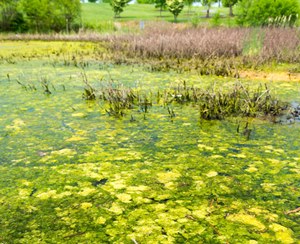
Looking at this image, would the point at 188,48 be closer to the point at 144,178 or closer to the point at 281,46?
the point at 281,46

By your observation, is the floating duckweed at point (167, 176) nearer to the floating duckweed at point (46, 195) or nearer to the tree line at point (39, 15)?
the floating duckweed at point (46, 195)

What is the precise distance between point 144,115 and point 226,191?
2.35 m

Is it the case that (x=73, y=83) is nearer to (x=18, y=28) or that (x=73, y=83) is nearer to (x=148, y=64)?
(x=148, y=64)

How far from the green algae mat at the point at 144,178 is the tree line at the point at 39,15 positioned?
2545 cm

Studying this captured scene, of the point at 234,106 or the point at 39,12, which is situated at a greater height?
the point at 39,12

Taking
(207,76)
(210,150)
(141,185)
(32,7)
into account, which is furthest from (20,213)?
(32,7)

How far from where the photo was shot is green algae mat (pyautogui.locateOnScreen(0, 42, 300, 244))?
246 centimetres

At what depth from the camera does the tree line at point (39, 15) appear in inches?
1122

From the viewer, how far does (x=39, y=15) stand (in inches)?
1122

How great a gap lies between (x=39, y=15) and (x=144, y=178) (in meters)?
29.0

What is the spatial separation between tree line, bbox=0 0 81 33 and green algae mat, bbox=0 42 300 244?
25.4 meters

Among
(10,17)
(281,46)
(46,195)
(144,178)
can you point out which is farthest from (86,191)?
(10,17)

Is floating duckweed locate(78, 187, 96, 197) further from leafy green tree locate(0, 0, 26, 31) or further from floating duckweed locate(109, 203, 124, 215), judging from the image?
leafy green tree locate(0, 0, 26, 31)

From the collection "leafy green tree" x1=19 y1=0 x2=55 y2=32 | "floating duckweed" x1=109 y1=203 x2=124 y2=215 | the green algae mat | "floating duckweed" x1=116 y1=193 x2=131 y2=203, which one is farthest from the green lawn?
"floating duckweed" x1=109 y1=203 x2=124 y2=215
